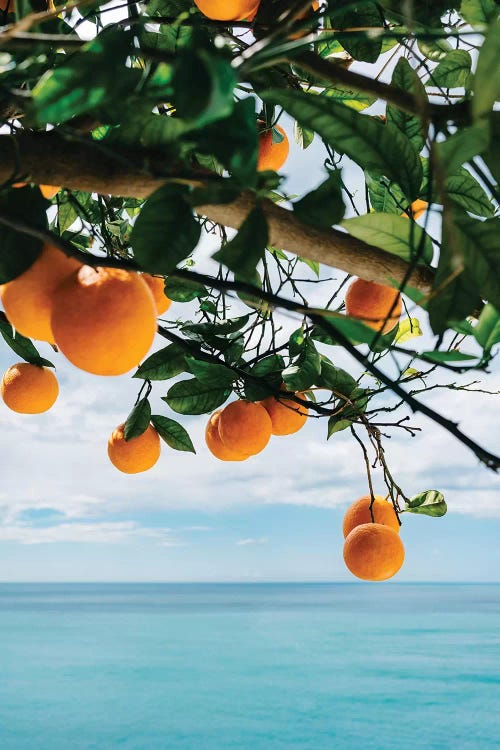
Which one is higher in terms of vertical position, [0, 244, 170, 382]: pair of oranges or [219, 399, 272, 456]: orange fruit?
[219, 399, 272, 456]: orange fruit

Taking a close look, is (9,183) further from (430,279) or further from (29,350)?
(29,350)

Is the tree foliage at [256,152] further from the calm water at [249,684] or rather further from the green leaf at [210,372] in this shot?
the calm water at [249,684]

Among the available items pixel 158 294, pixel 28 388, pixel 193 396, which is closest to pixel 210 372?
pixel 193 396

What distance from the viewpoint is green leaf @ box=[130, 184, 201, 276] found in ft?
1.16

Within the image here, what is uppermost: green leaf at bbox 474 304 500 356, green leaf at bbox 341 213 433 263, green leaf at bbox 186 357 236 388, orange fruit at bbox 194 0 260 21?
orange fruit at bbox 194 0 260 21

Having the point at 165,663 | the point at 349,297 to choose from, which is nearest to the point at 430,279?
the point at 349,297

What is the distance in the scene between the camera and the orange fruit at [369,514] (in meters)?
0.95

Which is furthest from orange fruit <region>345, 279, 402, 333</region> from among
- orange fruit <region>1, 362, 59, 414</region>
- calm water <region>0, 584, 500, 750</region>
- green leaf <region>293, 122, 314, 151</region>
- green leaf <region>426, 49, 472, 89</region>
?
calm water <region>0, 584, 500, 750</region>

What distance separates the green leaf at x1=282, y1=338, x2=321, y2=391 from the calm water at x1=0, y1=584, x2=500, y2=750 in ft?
55.0

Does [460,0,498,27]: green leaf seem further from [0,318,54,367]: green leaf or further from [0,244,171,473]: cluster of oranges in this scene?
[0,318,54,367]: green leaf

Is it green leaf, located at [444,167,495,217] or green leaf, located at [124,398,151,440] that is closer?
green leaf, located at [444,167,495,217]

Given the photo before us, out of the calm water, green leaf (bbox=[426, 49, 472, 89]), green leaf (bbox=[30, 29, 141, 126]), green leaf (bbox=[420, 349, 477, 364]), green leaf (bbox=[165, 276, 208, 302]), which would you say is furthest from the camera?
the calm water

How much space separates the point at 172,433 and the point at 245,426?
0.64ft

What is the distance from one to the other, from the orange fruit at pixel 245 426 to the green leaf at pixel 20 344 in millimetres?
284
